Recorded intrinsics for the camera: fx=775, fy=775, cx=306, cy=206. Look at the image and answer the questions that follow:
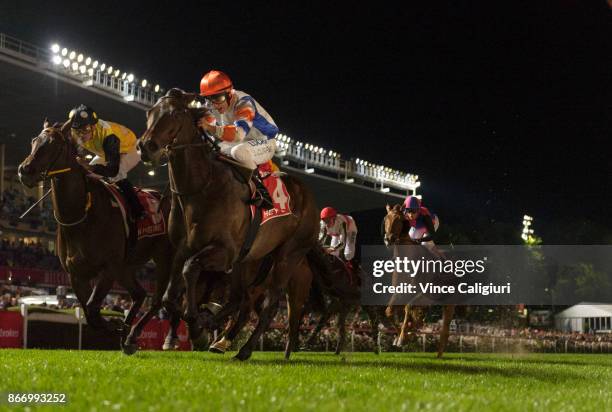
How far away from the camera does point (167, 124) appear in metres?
7.00

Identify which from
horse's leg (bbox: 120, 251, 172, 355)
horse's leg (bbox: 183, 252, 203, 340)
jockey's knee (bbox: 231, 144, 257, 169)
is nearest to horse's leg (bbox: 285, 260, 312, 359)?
horse's leg (bbox: 120, 251, 172, 355)

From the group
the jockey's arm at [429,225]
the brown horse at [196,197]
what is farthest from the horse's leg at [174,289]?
the jockey's arm at [429,225]

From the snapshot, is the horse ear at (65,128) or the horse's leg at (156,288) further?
the horse's leg at (156,288)

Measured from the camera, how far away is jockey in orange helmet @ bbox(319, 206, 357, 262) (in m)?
14.2

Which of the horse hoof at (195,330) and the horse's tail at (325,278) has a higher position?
the horse's tail at (325,278)

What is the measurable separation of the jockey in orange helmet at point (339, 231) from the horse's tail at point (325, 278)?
762 mm

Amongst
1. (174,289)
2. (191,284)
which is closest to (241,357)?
(174,289)

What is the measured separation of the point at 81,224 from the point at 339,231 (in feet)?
22.6

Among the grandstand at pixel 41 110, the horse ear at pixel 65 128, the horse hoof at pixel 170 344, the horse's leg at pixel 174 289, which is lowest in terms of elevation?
the horse hoof at pixel 170 344

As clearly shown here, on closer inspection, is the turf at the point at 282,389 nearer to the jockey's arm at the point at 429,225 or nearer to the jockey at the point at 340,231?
the jockey's arm at the point at 429,225

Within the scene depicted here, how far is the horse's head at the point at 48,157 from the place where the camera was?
7.79m

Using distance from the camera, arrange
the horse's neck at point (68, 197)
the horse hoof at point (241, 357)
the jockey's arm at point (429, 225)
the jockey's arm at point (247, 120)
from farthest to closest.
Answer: the jockey's arm at point (429, 225), the horse's neck at point (68, 197), the jockey's arm at point (247, 120), the horse hoof at point (241, 357)

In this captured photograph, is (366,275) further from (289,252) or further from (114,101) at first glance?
(114,101)

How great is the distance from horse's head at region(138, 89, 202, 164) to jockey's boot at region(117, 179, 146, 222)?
180 cm
